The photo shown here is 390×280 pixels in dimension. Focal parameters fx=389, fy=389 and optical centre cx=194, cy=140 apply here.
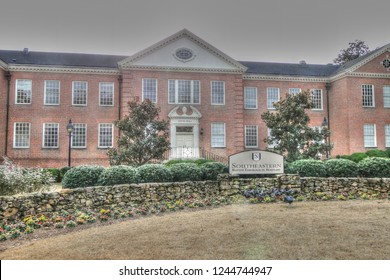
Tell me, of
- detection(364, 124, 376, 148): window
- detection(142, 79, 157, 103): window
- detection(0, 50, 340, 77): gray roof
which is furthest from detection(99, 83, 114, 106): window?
detection(364, 124, 376, 148): window

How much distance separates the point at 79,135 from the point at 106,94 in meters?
3.04

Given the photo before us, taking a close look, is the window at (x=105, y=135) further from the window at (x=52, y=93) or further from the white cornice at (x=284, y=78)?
the white cornice at (x=284, y=78)

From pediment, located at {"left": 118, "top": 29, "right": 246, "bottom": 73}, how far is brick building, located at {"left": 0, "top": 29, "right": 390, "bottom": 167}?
0.20 ft

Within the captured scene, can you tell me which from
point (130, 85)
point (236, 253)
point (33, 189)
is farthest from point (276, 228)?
point (130, 85)

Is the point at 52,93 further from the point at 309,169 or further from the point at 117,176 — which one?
the point at 309,169

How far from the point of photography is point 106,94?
24.3 meters

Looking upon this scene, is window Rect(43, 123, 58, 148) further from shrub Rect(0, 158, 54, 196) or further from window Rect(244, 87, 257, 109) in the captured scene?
window Rect(244, 87, 257, 109)

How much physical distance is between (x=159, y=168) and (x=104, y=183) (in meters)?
1.67

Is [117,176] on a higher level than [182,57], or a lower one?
lower

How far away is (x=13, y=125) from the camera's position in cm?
2305

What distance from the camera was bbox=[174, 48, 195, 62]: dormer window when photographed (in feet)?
79.0

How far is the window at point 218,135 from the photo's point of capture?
24.3m

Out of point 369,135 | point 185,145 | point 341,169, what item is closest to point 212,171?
point 341,169

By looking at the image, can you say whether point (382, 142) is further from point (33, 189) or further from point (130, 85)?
point (33, 189)
